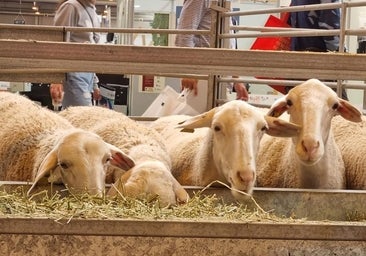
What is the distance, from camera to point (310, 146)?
4176 millimetres

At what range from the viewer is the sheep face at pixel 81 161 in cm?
387

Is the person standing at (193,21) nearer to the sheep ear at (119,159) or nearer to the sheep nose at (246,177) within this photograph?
the sheep ear at (119,159)

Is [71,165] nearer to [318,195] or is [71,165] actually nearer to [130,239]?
[318,195]

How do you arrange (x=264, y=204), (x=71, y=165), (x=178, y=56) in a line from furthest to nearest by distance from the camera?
(x=71, y=165) → (x=264, y=204) → (x=178, y=56)

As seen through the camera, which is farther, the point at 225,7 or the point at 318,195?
the point at 225,7

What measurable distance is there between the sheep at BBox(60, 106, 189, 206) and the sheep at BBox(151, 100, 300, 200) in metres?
0.19

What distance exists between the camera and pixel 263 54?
329 centimetres

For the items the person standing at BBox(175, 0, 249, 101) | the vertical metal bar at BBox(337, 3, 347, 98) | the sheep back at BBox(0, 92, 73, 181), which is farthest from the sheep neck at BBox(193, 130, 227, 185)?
the person standing at BBox(175, 0, 249, 101)

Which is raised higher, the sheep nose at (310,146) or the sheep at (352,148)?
the sheep nose at (310,146)

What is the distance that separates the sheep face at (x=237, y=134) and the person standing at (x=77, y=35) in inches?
Answer: 129

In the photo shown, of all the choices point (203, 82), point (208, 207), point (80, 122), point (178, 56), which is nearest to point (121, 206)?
point (208, 207)

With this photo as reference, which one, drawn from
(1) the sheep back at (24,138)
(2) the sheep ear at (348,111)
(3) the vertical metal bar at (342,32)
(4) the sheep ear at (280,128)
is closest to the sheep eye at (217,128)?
(4) the sheep ear at (280,128)

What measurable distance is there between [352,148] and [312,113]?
0.89 m

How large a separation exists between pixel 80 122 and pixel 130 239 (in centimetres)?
335
